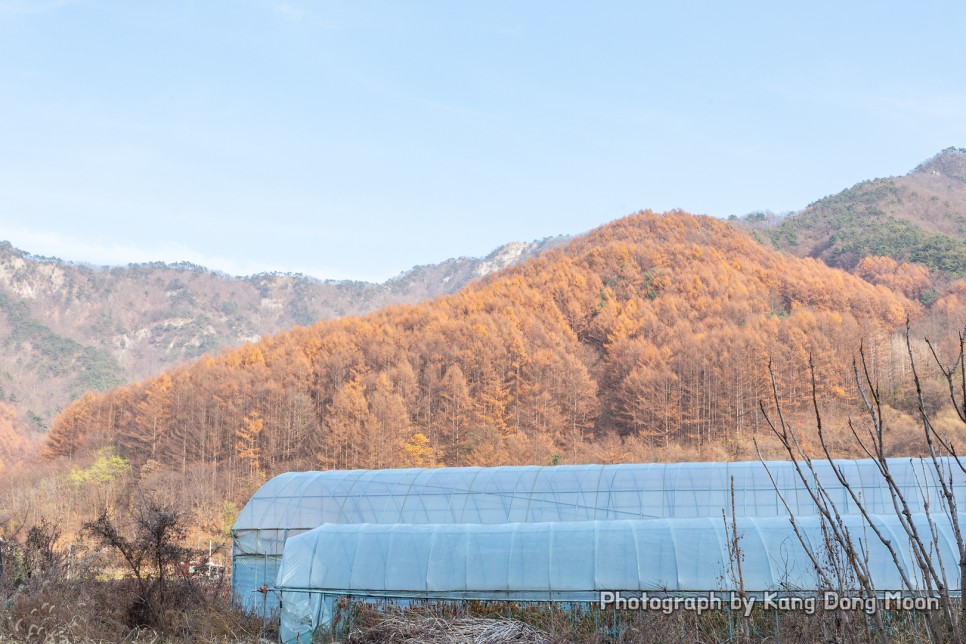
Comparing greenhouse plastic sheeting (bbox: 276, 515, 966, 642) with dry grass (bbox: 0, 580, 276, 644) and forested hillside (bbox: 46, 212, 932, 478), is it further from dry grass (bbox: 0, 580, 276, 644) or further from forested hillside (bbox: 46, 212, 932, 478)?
forested hillside (bbox: 46, 212, 932, 478)

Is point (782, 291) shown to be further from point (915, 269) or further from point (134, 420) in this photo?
point (134, 420)

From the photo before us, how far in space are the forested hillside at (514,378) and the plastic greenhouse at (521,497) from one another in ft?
55.6

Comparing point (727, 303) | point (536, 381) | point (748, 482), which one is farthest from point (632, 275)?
point (748, 482)

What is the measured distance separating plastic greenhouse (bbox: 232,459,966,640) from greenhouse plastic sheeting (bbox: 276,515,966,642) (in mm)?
4778

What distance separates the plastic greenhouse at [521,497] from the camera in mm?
17766

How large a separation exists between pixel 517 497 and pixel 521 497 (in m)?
0.09

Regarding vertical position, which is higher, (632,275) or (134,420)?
(632,275)

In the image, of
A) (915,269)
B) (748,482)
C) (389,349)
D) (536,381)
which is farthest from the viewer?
(915,269)

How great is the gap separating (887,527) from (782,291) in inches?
2397

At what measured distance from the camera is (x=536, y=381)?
50750 millimetres

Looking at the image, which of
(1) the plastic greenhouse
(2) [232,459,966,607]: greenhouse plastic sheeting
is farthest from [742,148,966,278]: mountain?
(2) [232,459,966,607]: greenhouse plastic sheeting

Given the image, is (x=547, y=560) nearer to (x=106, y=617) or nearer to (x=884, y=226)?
(x=106, y=617)

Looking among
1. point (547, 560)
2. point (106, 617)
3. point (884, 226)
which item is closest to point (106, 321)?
point (884, 226)

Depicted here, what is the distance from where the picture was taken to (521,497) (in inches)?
738
